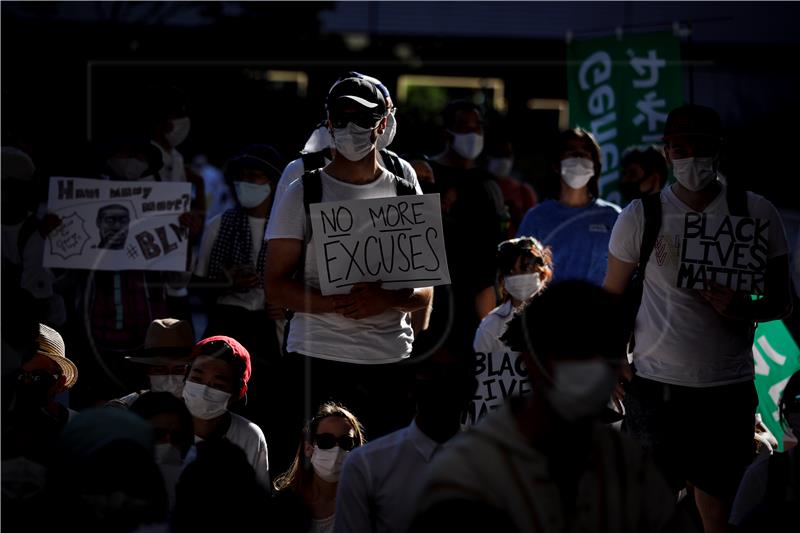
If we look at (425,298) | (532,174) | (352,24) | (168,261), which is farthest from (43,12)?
(425,298)

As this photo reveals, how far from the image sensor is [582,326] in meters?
2.53

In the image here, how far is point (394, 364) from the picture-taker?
15.3 feet

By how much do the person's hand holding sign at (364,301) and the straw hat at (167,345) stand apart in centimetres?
118

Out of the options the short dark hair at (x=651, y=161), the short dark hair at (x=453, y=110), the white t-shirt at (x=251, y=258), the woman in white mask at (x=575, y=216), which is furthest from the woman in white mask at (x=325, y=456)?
the short dark hair at (x=651, y=161)

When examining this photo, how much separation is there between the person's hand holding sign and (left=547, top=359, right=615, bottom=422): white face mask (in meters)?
2.00

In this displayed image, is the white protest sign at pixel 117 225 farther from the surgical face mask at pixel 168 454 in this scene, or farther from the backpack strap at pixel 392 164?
the surgical face mask at pixel 168 454

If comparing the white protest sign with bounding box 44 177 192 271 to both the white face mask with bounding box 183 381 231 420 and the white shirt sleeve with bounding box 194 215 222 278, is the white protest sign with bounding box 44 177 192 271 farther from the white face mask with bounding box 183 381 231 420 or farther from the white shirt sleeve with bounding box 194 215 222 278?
the white face mask with bounding box 183 381 231 420

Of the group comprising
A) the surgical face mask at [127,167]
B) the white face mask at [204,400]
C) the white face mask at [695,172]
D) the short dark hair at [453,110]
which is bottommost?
the white face mask at [204,400]

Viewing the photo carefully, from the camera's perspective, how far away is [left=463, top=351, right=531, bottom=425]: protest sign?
15.2 feet

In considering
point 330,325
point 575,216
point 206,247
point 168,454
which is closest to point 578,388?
point 168,454

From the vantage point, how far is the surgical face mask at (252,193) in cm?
662

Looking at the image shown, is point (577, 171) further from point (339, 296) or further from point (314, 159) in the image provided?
point (339, 296)

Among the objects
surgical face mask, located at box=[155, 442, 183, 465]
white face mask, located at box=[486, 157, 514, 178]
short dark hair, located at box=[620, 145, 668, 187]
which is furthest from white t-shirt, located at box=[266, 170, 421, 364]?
white face mask, located at box=[486, 157, 514, 178]

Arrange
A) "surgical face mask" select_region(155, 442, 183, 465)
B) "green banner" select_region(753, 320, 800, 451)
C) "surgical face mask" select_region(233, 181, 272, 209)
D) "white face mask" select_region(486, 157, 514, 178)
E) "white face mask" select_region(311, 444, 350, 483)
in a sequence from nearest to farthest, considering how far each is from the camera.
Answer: "surgical face mask" select_region(155, 442, 183, 465) → "white face mask" select_region(311, 444, 350, 483) → "green banner" select_region(753, 320, 800, 451) → "surgical face mask" select_region(233, 181, 272, 209) → "white face mask" select_region(486, 157, 514, 178)
